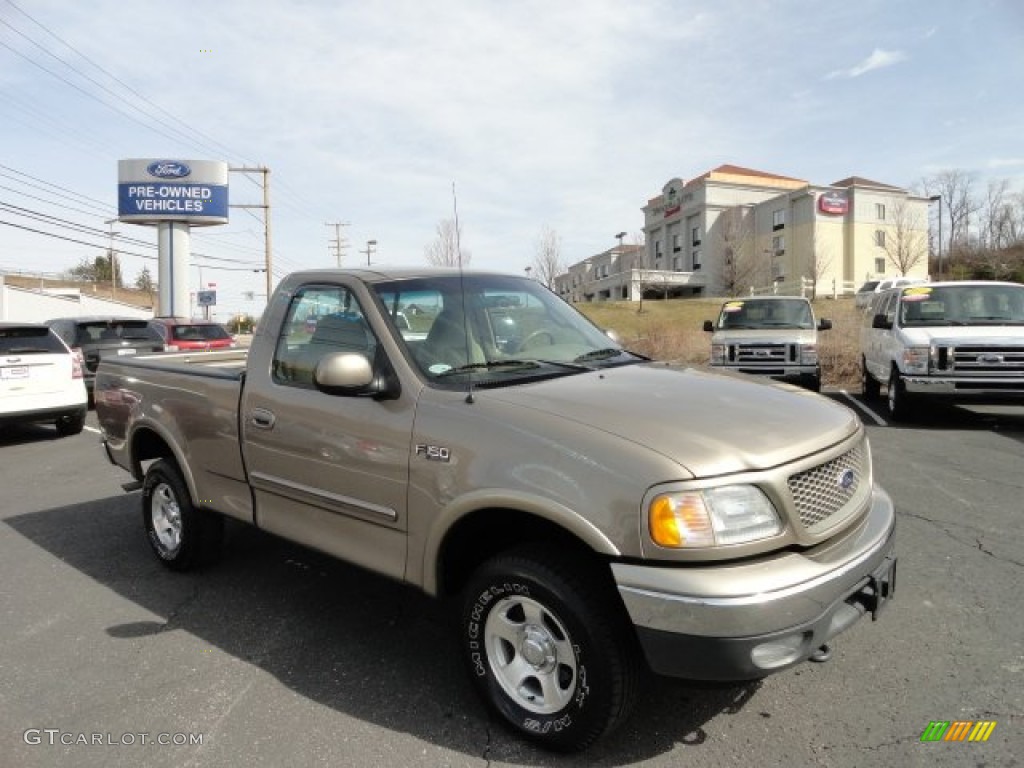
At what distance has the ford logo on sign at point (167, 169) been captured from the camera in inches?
1487

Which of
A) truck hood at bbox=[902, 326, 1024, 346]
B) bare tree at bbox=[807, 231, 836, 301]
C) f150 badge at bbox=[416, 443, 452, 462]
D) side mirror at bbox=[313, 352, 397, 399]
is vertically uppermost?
bare tree at bbox=[807, 231, 836, 301]

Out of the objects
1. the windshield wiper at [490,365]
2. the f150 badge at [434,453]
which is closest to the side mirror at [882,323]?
the windshield wiper at [490,365]

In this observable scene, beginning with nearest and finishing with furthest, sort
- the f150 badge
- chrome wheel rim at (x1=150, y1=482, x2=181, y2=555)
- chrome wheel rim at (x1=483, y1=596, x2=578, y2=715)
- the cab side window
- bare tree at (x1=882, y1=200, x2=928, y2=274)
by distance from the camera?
chrome wheel rim at (x1=483, y1=596, x2=578, y2=715), the f150 badge, the cab side window, chrome wheel rim at (x1=150, y1=482, x2=181, y2=555), bare tree at (x1=882, y1=200, x2=928, y2=274)

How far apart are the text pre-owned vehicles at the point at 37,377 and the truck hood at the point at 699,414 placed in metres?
9.09

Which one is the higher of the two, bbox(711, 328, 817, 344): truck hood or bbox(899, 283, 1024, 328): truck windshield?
bbox(899, 283, 1024, 328): truck windshield

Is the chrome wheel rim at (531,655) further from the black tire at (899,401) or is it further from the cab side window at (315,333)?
the black tire at (899,401)

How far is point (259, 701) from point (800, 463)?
2453 millimetres

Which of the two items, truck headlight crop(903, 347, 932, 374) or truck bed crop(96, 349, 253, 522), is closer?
truck bed crop(96, 349, 253, 522)

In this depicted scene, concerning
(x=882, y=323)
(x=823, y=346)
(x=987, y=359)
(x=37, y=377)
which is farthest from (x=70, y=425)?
(x=823, y=346)

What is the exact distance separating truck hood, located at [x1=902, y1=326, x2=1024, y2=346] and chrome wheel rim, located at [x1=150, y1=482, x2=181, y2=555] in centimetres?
892

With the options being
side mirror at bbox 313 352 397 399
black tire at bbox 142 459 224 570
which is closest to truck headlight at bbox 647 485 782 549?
side mirror at bbox 313 352 397 399

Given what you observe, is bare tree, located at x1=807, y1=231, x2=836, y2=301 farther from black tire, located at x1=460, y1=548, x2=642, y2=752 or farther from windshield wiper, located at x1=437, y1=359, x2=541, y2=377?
black tire, located at x1=460, y1=548, x2=642, y2=752

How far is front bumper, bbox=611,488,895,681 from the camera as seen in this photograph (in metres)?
2.32

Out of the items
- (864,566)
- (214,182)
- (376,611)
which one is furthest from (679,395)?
(214,182)
